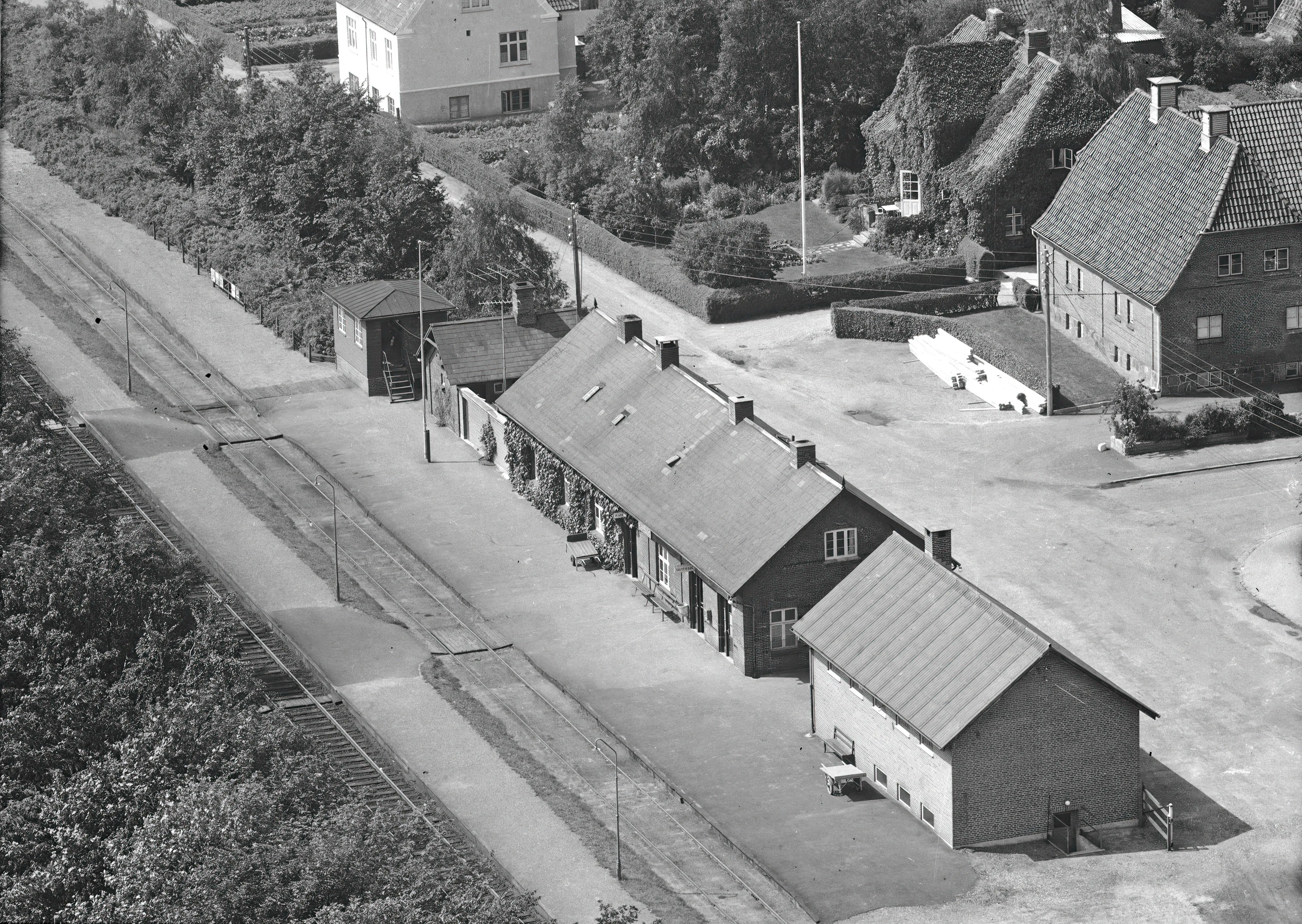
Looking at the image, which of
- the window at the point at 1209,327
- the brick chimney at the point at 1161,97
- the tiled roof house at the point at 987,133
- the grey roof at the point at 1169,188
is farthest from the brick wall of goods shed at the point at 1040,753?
the tiled roof house at the point at 987,133

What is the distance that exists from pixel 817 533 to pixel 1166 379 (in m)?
24.1

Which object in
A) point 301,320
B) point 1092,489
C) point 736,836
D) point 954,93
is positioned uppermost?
point 954,93

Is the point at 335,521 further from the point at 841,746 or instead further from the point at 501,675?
the point at 841,746

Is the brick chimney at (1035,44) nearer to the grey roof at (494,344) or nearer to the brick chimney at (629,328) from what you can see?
the grey roof at (494,344)

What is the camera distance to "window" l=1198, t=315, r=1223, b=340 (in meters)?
78.2

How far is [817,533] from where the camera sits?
59.5 meters

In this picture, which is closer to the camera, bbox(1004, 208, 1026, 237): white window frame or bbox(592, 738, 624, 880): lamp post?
bbox(592, 738, 624, 880): lamp post

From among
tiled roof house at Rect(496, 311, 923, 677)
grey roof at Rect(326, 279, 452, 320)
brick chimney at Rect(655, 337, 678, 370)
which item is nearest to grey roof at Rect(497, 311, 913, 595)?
tiled roof house at Rect(496, 311, 923, 677)

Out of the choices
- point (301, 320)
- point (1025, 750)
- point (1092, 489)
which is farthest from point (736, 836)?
point (301, 320)

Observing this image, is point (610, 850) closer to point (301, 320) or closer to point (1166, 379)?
point (1166, 379)

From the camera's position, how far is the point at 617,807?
51.0 m

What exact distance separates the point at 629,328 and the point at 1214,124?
24363 millimetres

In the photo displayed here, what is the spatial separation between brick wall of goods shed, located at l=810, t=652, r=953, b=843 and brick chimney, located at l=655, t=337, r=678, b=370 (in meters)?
15.5

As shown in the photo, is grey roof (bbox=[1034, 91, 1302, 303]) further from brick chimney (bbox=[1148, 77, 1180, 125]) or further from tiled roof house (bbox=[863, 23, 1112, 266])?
tiled roof house (bbox=[863, 23, 1112, 266])
